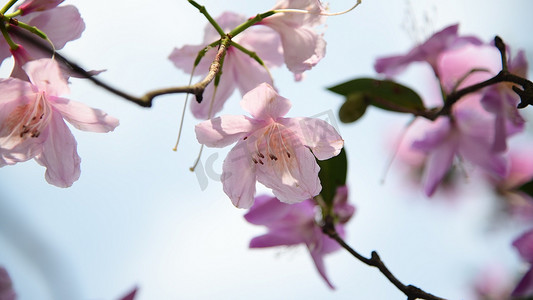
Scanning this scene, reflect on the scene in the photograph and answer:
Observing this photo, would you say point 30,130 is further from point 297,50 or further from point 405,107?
point 405,107

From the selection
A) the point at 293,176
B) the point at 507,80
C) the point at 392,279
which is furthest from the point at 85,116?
the point at 507,80

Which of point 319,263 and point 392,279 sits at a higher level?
point 392,279

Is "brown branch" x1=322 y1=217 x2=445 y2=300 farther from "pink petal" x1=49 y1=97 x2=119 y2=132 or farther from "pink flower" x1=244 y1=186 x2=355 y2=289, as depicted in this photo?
"pink petal" x1=49 y1=97 x2=119 y2=132

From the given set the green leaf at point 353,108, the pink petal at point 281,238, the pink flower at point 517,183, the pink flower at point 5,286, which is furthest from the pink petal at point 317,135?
the pink flower at point 517,183

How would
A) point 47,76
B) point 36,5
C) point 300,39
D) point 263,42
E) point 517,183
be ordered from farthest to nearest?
point 517,183 → point 263,42 → point 300,39 → point 36,5 → point 47,76

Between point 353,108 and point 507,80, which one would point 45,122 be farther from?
point 507,80

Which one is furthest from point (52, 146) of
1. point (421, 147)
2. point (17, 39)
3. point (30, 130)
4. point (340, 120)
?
point (421, 147)

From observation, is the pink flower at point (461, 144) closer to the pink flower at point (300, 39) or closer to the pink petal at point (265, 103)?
the pink flower at point (300, 39)
